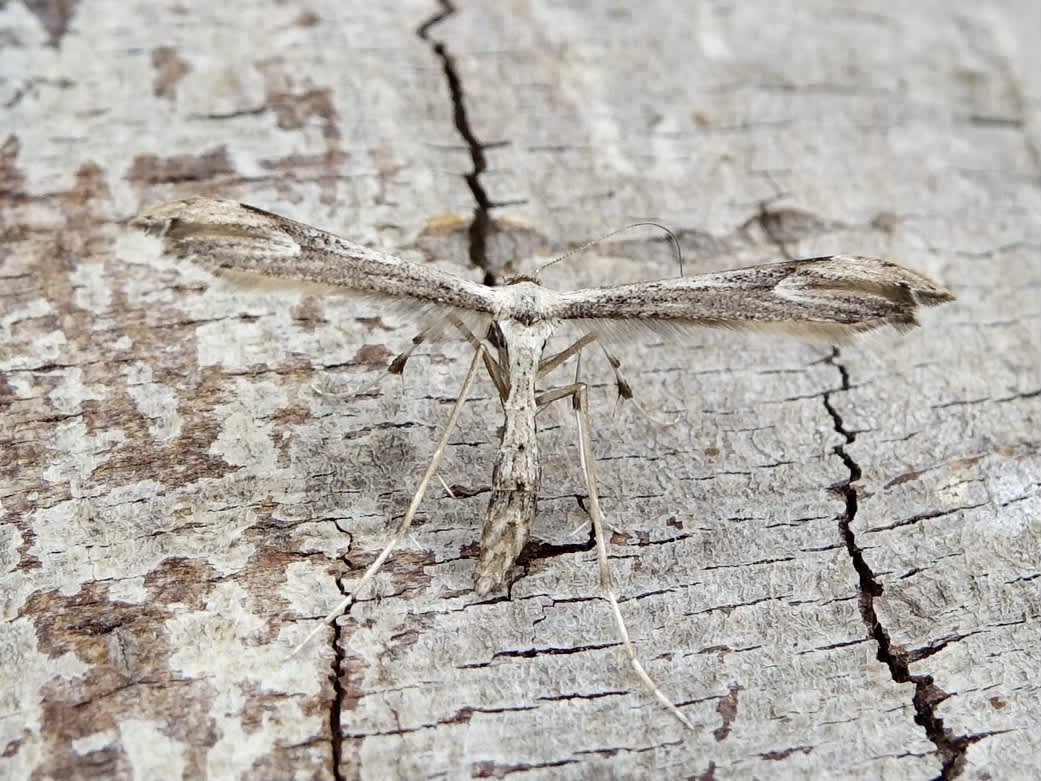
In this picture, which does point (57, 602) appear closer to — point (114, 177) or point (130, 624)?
point (130, 624)

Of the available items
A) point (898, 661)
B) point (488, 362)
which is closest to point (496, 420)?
point (488, 362)

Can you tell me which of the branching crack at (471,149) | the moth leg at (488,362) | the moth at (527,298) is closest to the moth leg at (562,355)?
the moth at (527,298)

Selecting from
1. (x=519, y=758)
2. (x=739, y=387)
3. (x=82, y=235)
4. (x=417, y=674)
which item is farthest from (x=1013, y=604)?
(x=82, y=235)

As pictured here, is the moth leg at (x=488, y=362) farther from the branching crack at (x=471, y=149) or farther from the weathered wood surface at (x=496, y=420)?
the branching crack at (x=471, y=149)

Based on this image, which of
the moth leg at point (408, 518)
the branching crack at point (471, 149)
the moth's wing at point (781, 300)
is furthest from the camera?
the branching crack at point (471, 149)

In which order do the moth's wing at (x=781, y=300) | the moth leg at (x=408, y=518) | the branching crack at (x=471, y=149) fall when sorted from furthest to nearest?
the branching crack at (x=471, y=149)
the moth's wing at (x=781, y=300)
the moth leg at (x=408, y=518)

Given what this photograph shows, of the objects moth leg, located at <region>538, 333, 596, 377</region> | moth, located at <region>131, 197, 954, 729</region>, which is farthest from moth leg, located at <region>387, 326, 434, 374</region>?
moth leg, located at <region>538, 333, 596, 377</region>

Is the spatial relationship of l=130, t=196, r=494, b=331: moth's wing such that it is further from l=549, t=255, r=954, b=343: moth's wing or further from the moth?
l=549, t=255, r=954, b=343: moth's wing
